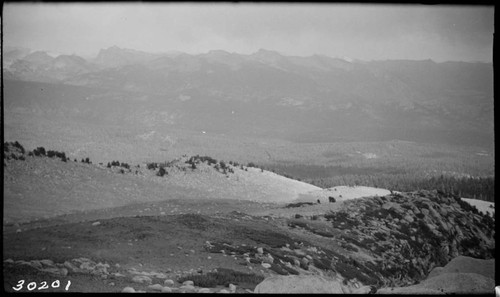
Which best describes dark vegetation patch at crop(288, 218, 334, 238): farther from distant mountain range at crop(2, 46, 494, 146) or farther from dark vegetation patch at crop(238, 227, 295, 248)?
distant mountain range at crop(2, 46, 494, 146)

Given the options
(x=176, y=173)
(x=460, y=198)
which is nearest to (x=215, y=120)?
(x=176, y=173)

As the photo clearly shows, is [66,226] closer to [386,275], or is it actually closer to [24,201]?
[24,201]

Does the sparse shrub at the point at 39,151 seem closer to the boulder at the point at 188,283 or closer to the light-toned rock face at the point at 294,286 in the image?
the boulder at the point at 188,283

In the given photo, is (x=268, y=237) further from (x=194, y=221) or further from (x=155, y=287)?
(x=155, y=287)

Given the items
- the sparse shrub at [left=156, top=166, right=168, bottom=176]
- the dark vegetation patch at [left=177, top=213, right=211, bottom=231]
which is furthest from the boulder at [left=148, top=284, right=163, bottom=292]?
the sparse shrub at [left=156, top=166, right=168, bottom=176]

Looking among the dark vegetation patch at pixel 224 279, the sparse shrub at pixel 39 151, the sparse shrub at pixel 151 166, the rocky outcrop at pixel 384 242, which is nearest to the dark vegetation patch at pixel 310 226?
the rocky outcrop at pixel 384 242

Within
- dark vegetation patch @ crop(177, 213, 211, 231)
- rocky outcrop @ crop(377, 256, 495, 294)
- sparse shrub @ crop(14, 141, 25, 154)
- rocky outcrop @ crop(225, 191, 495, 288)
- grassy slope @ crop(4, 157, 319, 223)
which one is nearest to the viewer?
rocky outcrop @ crop(377, 256, 495, 294)

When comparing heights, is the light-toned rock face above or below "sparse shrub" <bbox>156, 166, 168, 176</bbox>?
below
